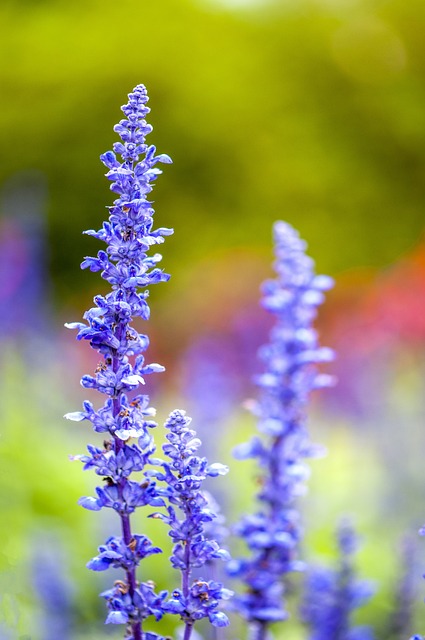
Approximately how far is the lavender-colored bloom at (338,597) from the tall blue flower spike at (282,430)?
0.24 m

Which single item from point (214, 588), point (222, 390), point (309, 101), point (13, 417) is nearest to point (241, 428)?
point (222, 390)

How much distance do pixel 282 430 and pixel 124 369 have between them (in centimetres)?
67

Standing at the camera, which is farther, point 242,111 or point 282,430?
point 242,111

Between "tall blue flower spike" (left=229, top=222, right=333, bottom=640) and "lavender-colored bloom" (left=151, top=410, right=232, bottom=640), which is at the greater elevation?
"tall blue flower spike" (left=229, top=222, right=333, bottom=640)

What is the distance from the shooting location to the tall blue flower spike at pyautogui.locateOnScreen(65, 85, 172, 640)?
3.97ft

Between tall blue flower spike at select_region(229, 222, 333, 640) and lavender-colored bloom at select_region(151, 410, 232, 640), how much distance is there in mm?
467

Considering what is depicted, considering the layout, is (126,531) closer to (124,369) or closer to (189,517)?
(189,517)

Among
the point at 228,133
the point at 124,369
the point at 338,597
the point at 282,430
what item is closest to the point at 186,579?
the point at 124,369

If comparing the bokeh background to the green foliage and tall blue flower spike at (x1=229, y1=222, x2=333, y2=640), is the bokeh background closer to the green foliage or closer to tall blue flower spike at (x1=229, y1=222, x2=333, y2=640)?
the green foliage

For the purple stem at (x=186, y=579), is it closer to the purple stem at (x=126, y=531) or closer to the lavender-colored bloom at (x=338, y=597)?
the purple stem at (x=126, y=531)

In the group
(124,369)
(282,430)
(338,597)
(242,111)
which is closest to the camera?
(124,369)

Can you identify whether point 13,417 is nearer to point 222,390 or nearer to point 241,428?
point 222,390

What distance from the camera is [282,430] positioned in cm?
182

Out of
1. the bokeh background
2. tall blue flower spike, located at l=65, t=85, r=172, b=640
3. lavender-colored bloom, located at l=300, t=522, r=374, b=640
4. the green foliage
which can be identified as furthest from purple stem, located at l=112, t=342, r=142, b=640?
the green foliage
